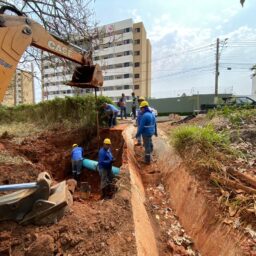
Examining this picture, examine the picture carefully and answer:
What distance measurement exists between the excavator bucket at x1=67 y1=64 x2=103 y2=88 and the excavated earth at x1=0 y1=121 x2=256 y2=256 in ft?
7.25

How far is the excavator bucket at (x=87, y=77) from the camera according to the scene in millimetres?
5445

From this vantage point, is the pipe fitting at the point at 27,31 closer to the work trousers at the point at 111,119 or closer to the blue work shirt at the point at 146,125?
the blue work shirt at the point at 146,125

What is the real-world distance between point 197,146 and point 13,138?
1022cm

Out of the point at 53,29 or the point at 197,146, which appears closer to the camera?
the point at 197,146

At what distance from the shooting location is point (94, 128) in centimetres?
1273

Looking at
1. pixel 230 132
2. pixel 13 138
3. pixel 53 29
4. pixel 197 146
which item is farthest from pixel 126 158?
pixel 13 138

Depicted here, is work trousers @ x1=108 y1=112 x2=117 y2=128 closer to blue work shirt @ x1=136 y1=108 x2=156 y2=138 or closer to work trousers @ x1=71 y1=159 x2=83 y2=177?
work trousers @ x1=71 y1=159 x2=83 y2=177

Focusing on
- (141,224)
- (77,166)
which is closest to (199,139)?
(141,224)

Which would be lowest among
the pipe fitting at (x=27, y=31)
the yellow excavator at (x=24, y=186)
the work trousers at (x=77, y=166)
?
the work trousers at (x=77, y=166)

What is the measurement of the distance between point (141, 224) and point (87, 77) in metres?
3.07

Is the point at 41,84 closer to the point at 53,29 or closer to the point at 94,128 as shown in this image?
the point at 53,29

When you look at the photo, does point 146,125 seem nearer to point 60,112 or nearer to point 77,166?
point 77,166

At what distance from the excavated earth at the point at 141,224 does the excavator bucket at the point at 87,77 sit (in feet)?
7.25

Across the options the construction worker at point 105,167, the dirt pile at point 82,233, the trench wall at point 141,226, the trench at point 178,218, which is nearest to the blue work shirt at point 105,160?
the construction worker at point 105,167
